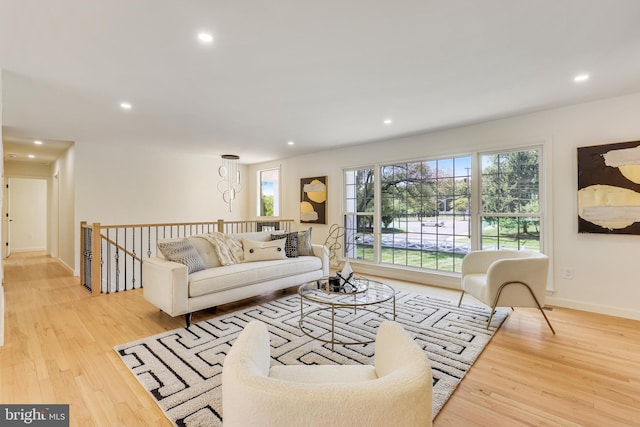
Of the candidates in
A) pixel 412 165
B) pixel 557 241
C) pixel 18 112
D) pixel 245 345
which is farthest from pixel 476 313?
pixel 18 112

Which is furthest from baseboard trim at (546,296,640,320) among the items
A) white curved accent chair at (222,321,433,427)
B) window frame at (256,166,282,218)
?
window frame at (256,166,282,218)

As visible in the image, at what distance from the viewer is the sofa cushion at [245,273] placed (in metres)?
3.00

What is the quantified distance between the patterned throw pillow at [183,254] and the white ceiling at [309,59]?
5.26ft

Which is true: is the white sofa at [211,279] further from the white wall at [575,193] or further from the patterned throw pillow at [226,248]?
the white wall at [575,193]

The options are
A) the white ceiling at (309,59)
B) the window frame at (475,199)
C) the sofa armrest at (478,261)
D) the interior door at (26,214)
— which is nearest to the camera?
the white ceiling at (309,59)

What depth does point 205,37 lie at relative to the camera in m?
2.07

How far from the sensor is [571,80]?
9.07 ft

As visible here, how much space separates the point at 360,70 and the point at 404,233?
10.1ft

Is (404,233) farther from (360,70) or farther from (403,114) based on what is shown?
(360,70)

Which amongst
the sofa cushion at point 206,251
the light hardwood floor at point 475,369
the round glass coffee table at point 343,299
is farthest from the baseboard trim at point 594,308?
the sofa cushion at point 206,251

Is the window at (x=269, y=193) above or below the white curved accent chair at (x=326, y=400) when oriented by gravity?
above

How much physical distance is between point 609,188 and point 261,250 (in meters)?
4.06

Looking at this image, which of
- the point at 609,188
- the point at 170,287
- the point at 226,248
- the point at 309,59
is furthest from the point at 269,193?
the point at 609,188

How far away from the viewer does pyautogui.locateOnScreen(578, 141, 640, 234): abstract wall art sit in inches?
121
